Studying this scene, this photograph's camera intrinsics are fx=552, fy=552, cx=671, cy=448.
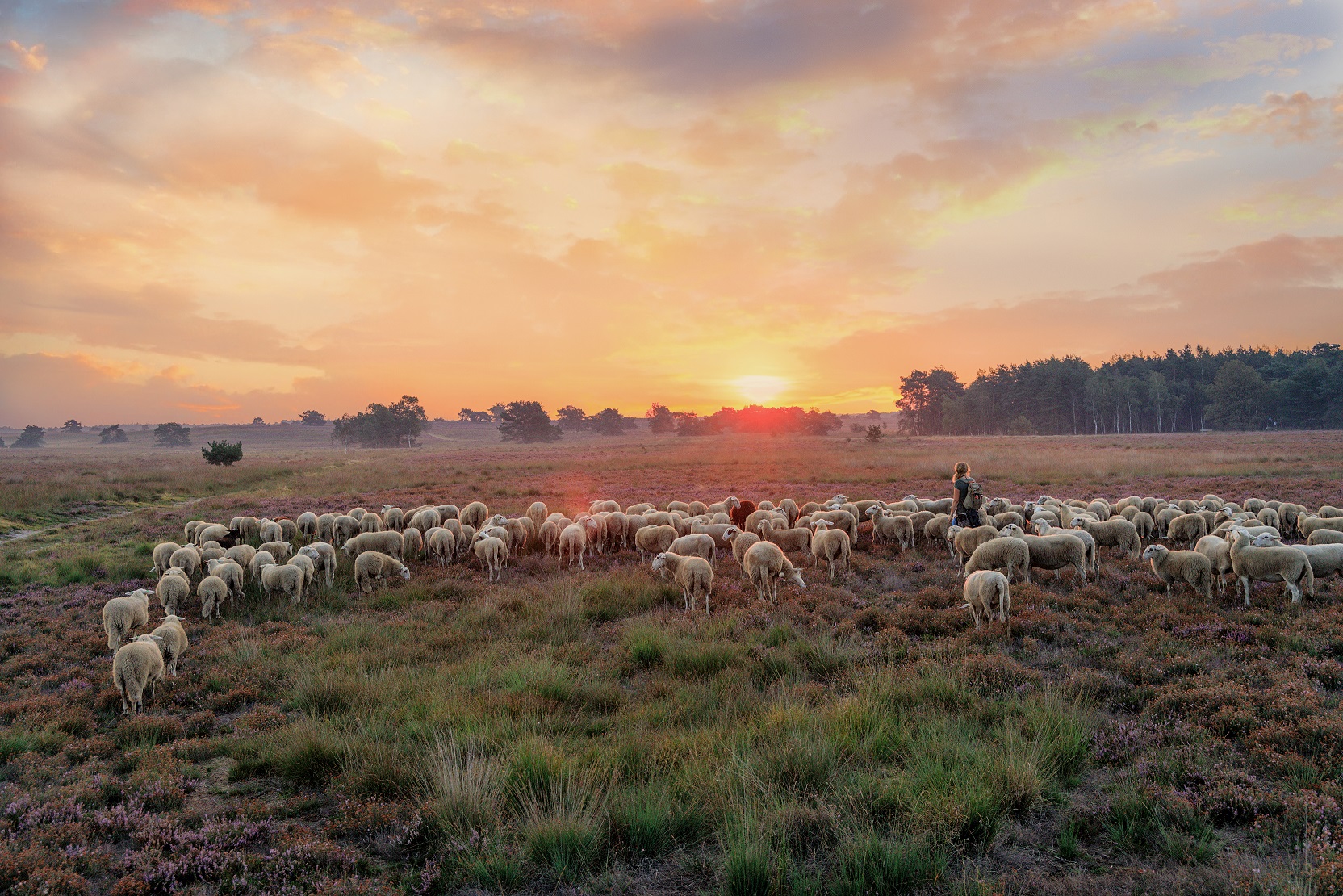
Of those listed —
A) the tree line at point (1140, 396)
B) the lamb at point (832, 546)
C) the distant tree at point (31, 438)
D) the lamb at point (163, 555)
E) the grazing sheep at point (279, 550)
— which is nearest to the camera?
the lamb at point (832, 546)

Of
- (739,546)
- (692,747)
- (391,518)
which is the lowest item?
(692,747)

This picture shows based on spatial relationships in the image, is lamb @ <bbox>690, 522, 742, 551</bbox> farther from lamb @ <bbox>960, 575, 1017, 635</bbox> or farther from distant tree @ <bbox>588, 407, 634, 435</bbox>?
distant tree @ <bbox>588, 407, 634, 435</bbox>

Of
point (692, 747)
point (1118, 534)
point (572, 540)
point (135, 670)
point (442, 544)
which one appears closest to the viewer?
point (692, 747)

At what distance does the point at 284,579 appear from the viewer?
12.1 meters

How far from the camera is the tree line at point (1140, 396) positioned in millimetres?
105500

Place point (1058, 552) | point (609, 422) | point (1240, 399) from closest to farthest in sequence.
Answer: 1. point (1058, 552)
2. point (1240, 399)
3. point (609, 422)

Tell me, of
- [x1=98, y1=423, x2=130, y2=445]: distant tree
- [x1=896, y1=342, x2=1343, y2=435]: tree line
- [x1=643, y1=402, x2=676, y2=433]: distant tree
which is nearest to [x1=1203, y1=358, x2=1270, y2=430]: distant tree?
[x1=896, y1=342, x2=1343, y2=435]: tree line

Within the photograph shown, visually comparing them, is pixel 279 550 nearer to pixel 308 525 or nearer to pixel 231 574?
pixel 231 574

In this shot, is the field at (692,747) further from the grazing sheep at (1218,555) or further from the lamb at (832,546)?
the lamb at (832,546)

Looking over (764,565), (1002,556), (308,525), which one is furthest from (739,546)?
(308,525)

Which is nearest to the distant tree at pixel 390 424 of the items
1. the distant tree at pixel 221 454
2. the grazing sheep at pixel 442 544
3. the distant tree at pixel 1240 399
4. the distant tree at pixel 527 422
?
the distant tree at pixel 527 422

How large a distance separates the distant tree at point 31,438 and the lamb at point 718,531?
236 m

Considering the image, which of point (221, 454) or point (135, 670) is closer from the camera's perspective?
point (135, 670)

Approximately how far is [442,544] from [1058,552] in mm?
15400
